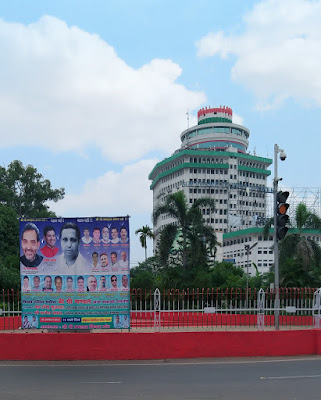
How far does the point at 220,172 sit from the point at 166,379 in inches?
4913

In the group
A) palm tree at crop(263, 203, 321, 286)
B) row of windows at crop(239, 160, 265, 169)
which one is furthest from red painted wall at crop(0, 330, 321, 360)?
row of windows at crop(239, 160, 265, 169)

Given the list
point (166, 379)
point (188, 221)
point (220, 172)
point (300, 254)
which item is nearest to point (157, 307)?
point (166, 379)

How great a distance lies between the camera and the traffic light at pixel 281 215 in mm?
16000

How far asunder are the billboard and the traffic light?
173 inches

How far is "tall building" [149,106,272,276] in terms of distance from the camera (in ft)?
434

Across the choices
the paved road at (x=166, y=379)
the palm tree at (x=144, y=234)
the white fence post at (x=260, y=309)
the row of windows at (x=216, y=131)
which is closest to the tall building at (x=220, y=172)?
the row of windows at (x=216, y=131)

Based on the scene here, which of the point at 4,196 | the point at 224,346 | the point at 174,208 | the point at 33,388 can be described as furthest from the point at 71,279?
the point at 4,196

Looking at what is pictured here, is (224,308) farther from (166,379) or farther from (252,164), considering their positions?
(252,164)

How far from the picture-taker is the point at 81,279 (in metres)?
16.2

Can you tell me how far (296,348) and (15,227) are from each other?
46277 millimetres

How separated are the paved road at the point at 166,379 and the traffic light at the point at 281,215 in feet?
11.6

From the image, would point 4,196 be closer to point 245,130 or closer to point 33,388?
point 33,388

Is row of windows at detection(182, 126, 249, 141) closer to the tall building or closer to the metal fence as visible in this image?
the tall building

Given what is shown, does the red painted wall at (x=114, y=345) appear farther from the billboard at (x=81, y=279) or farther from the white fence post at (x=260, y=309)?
the white fence post at (x=260, y=309)
